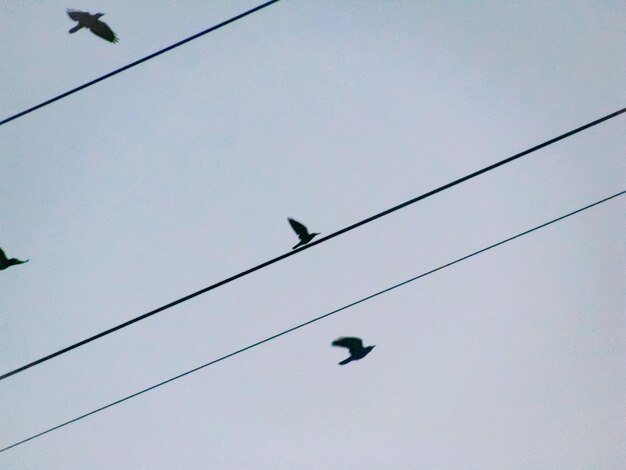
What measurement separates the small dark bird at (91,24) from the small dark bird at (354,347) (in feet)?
2.27

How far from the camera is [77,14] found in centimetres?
89

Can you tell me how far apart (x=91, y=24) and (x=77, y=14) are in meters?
0.03

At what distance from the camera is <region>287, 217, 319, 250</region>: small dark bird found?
99cm

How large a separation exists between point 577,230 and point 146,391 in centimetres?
90

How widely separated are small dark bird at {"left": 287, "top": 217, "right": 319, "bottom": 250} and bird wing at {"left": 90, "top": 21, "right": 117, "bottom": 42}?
0.43 metres

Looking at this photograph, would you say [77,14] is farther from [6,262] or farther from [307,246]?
[307,246]

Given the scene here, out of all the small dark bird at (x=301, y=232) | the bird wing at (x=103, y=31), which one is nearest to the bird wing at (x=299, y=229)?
the small dark bird at (x=301, y=232)

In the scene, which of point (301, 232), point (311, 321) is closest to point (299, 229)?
point (301, 232)

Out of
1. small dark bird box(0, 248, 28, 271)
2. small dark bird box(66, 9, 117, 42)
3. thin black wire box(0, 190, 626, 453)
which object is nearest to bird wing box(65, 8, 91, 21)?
small dark bird box(66, 9, 117, 42)

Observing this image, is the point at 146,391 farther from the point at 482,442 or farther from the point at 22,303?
the point at 482,442

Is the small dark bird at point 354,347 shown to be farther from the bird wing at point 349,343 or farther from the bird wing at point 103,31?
the bird wing at point 103,31

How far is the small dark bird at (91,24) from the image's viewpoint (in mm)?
Answer: 892

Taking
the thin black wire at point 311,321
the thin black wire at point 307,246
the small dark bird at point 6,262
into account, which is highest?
the small dark bird at point 6,262

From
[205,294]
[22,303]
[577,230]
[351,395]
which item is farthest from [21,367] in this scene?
[577,230]
